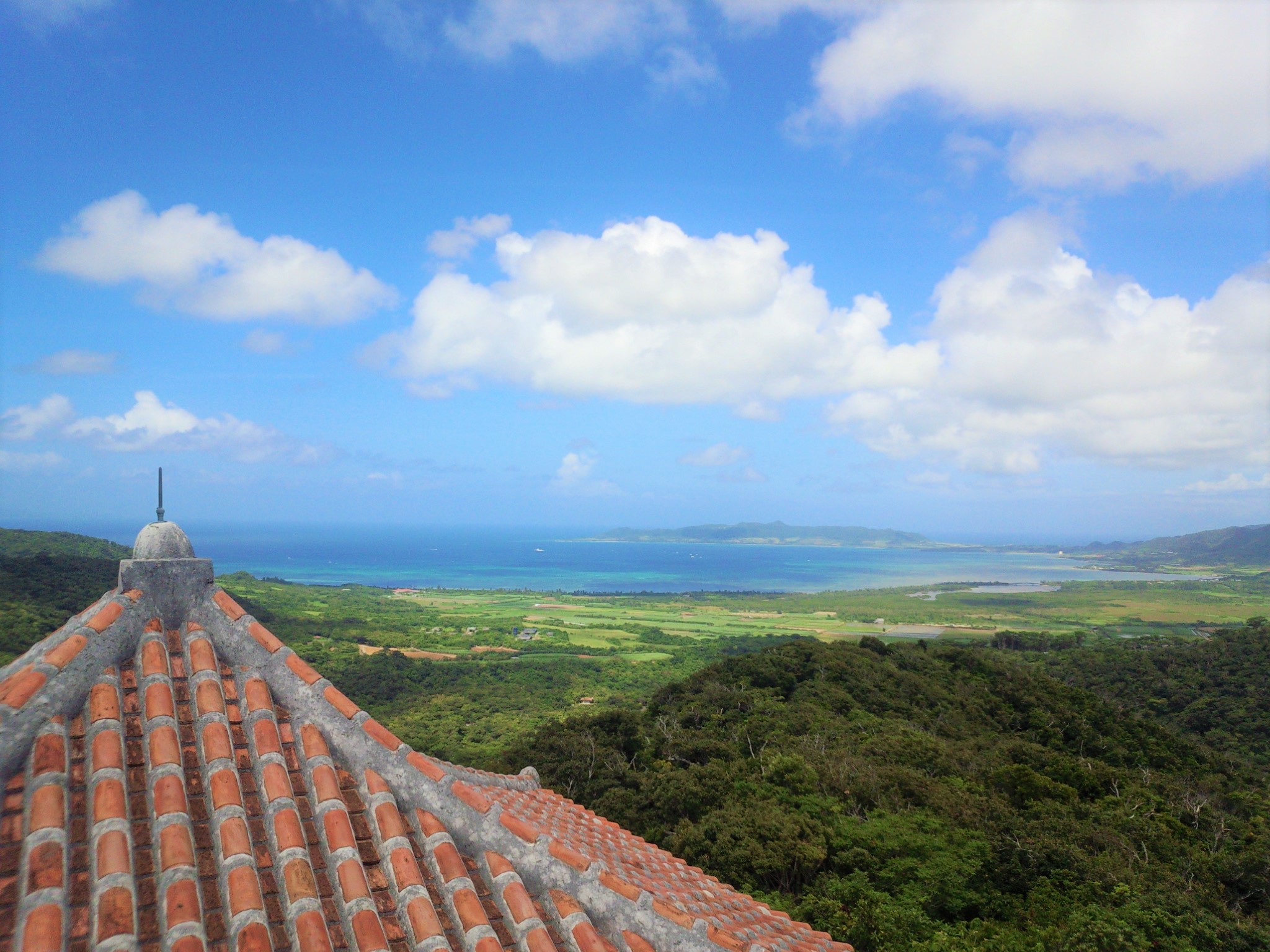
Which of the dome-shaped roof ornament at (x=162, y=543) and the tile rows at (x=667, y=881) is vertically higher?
the dome-shaped roof ornament at (x=162, y=543)

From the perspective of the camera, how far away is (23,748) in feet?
10.4

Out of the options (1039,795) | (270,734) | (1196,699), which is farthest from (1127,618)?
(270,734)

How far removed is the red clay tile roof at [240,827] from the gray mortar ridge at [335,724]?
0.03ft

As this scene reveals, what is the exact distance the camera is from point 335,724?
3969 mm

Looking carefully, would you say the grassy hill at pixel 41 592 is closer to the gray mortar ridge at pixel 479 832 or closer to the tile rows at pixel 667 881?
the tile rows at pixel 667 881

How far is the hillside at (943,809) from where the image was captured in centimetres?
1409

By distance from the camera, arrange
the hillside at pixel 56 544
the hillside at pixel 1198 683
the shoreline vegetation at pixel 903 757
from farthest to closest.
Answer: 1. the hillside at pixel 56 544
2. the hillside at pixel 1198 683
3. the shoreline vegetation at pixel 903 757

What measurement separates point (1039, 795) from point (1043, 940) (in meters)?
9.58

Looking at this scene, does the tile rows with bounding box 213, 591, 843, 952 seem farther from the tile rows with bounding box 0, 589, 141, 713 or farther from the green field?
the green field

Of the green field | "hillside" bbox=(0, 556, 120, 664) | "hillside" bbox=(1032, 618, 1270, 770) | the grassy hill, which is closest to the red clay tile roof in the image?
the green field

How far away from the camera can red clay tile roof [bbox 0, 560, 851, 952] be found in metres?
2.82

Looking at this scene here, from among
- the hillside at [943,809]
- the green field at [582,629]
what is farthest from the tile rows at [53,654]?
the green field at [582,629]

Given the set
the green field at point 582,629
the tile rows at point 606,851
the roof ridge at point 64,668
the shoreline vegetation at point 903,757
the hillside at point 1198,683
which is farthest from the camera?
the green field at point 582,629

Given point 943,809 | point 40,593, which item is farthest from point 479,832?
point 40,593
